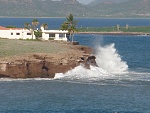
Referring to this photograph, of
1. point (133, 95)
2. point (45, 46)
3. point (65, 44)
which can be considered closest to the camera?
point (133, 95)

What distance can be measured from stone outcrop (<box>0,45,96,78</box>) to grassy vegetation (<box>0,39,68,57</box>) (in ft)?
8.09

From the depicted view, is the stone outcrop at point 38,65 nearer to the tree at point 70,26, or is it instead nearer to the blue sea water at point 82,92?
the blue sea water at point 82,92

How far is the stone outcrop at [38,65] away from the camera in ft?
271

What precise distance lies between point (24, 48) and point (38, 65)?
6.76 m

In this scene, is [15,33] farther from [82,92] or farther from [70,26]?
[82,92]

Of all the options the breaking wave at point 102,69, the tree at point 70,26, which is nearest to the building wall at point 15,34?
the tree at point 70,26

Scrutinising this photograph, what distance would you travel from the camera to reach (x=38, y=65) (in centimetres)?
8362

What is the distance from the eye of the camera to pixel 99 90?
72.1 metres

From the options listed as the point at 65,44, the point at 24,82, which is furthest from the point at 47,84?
the point at 65,44

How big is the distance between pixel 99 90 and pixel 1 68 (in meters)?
14.9

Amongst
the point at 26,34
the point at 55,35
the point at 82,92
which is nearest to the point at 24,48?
the point at 82,92

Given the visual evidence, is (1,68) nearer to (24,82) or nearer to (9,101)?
(24,82)

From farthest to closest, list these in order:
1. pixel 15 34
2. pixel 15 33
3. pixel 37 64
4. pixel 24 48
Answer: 1. pixel 15 33
2. pixel 15 34
3. pixel 24 48
4. pixel 37 64

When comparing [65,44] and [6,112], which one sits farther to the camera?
[65,44]
